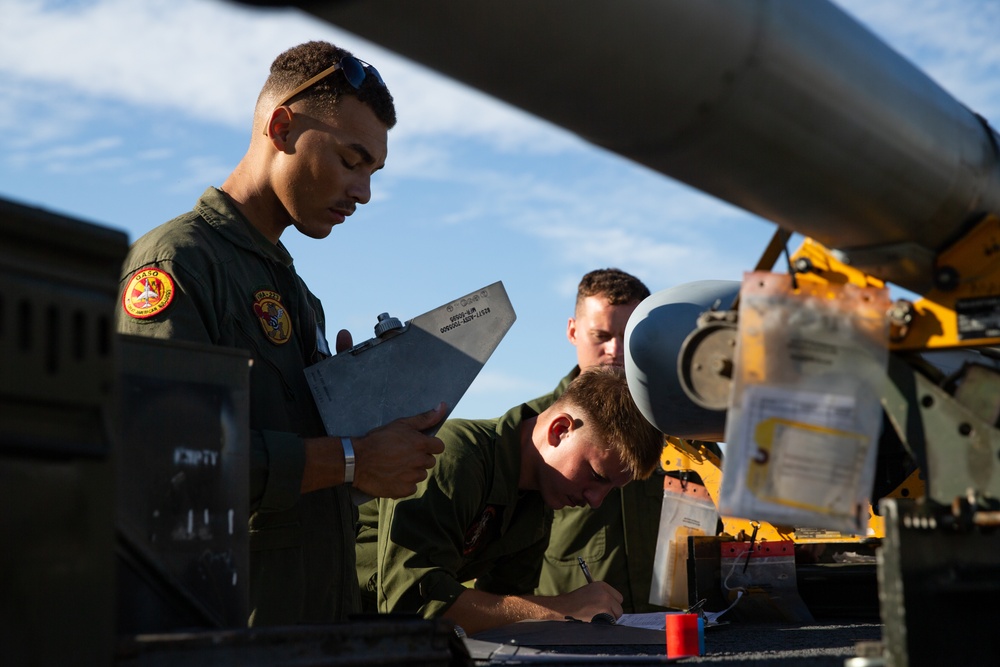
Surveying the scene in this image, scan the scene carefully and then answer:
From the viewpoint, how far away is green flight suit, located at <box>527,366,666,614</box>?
4289 mm

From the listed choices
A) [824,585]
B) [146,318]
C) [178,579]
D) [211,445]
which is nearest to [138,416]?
[211,445]

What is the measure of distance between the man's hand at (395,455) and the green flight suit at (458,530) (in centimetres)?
77

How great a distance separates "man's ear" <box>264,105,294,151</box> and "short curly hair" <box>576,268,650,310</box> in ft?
7.48

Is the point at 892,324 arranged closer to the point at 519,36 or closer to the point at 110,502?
the point at 519,36

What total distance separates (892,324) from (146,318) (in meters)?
1.30

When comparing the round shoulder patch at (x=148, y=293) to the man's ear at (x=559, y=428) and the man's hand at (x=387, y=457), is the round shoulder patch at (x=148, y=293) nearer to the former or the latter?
the man's hand at (x=387, y=457)

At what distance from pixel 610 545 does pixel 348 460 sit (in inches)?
95.8

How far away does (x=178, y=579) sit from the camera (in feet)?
4.41

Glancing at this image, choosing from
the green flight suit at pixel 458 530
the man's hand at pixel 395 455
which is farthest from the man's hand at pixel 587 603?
the man's hand at pixel 395 455

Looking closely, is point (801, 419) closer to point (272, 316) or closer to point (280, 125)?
point (272, 316)

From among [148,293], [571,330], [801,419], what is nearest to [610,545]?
[571,330]

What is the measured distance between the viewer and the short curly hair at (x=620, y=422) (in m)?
3.31

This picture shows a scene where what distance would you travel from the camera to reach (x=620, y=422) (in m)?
3.31

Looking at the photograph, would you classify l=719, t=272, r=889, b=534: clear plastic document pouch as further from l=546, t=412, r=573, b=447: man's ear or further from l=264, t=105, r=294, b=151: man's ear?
l=546, t=412, r=573, b=447: man's ear
